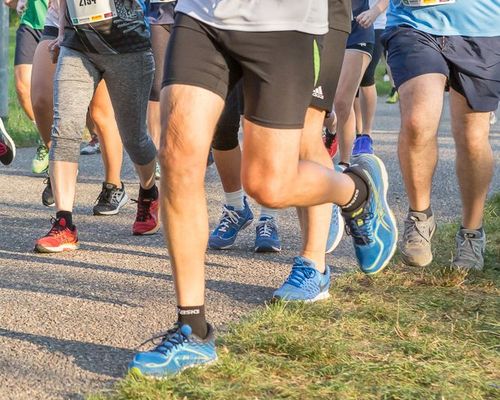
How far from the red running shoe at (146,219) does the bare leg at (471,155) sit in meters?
1.94

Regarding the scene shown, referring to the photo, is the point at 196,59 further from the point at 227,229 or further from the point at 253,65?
the point at 227,229

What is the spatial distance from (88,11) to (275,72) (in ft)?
8.04

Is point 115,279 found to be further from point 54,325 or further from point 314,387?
point 314,387

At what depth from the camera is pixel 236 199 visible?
625cm

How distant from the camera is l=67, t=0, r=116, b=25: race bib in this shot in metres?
6.09

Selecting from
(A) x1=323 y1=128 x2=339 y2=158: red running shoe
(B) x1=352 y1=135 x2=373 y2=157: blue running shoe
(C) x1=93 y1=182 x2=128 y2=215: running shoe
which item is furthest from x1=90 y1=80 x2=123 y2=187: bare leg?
(A) x1=323 y1=128 x2=339 y2=158: red running shoe

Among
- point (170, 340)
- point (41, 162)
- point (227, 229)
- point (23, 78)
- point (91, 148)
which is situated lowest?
point (91, 148)

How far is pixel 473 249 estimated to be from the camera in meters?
5.58

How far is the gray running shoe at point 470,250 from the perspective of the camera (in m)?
5.53

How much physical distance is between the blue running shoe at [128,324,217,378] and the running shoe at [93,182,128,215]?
3573 millimetres

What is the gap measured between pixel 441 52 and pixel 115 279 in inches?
75.0

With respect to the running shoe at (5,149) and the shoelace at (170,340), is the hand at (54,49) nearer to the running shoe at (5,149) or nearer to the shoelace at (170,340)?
the running shoe at (5,149)

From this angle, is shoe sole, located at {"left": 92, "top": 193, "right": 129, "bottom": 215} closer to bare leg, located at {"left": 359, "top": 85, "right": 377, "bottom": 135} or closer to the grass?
the grass

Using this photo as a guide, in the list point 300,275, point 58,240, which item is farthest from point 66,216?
point 300,275
